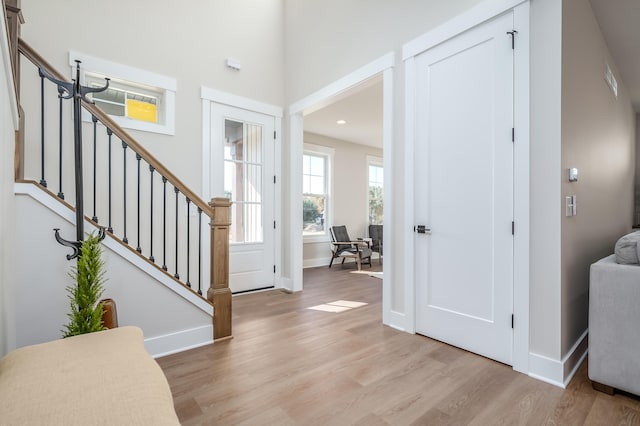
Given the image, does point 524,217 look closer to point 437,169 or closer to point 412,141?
point 437,169

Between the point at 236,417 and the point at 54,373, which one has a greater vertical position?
the point at 54,373

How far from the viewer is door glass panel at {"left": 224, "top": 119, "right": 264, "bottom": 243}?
4.00 meters

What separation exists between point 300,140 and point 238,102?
93 centimetres

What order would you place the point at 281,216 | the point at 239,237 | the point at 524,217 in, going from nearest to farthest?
the point at 524,217 < the point at 239,237 < the point at 281,216

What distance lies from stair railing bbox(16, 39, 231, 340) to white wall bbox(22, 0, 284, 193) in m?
0.33

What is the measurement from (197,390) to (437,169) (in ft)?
7.65

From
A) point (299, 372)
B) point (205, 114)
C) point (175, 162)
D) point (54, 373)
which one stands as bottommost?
point (299, 372)

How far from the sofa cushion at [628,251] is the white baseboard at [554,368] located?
26.4 inches

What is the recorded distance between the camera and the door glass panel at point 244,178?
4004 mm

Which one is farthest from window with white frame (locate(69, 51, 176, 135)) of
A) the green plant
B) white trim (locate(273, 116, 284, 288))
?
the green plant

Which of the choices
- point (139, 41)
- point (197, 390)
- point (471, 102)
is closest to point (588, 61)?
point (471, 102)

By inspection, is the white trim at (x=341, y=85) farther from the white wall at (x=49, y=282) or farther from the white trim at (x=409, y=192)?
the white wall at (x=49, y=282)

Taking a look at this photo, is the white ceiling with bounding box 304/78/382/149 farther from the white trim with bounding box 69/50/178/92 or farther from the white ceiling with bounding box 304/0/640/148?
the white trim with bounding box 69/50/178/92

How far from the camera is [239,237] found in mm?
4109
